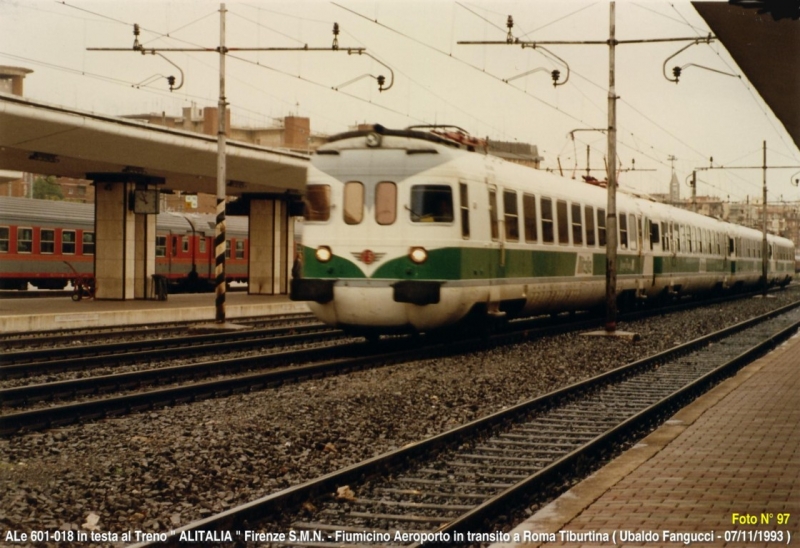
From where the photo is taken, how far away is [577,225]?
22.6 metres

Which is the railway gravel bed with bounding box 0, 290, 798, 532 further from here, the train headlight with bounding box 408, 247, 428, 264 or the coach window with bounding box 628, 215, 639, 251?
the coach window with bounding box 628, 215, 639, 251

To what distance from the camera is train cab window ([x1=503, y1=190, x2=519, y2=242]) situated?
18.4 metres

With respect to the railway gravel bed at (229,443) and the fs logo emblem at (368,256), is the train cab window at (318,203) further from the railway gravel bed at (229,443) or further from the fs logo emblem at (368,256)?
the railway gravel bed at (229,443)

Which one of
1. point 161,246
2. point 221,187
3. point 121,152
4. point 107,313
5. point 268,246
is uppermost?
point 121,152

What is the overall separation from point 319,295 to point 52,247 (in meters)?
27.2

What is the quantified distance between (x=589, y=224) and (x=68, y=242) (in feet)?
80.1

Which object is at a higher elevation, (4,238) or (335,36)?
(335,36)

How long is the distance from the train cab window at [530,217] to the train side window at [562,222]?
1.52 m

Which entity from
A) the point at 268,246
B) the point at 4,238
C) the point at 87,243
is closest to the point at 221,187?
the point at 268,246

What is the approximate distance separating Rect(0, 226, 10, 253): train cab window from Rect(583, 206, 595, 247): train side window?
936 inches

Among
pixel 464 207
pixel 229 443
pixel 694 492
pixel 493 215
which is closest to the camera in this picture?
pixel 694 492

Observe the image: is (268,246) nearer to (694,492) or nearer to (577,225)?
(577,225)

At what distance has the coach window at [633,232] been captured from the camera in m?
27.3

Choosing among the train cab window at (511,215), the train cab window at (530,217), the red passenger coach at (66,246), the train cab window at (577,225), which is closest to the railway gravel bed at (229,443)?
the train cab window at (511,215)
